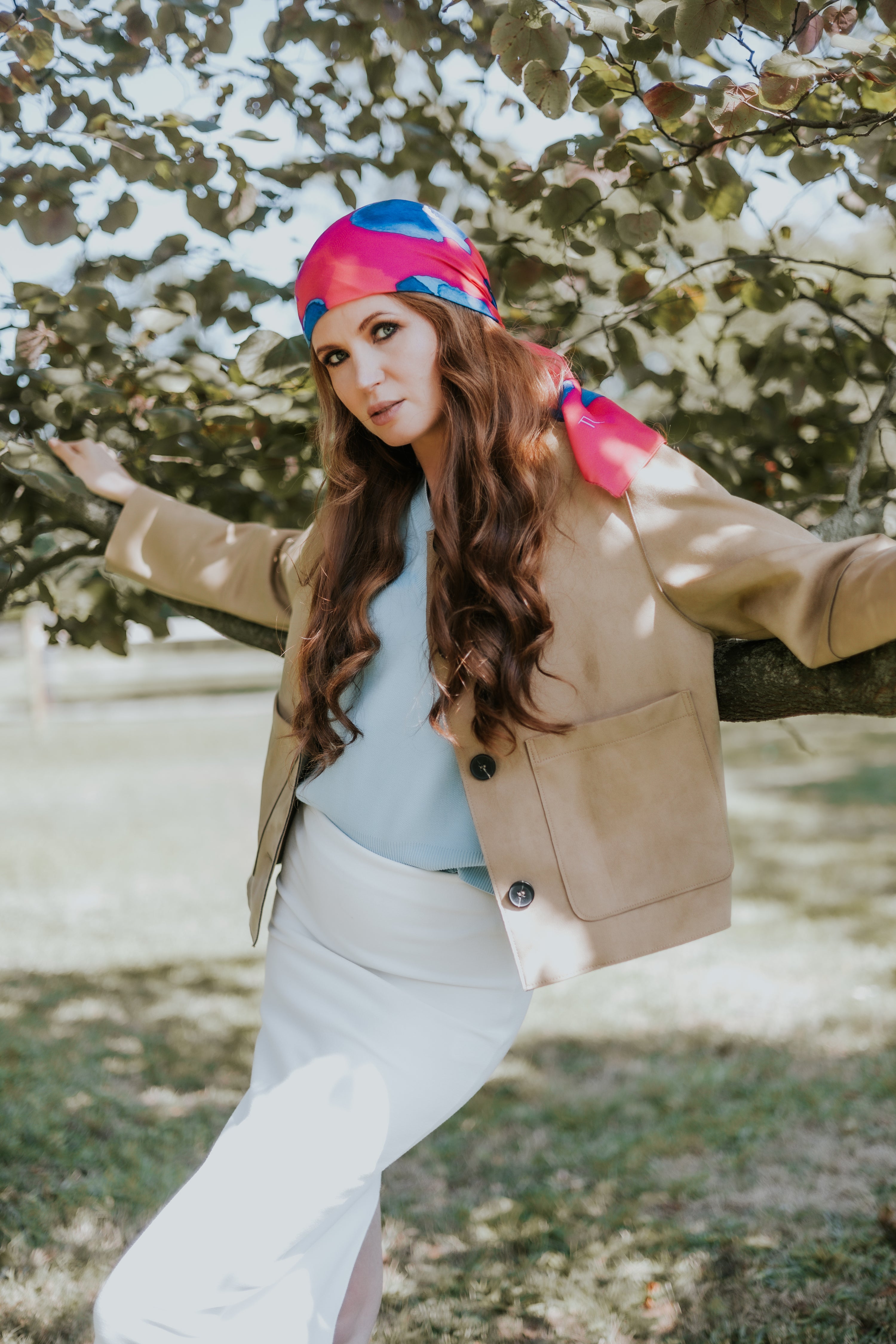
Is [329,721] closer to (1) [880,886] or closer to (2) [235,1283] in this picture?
(2) [235,1283]

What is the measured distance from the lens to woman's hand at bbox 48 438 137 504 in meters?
2.32

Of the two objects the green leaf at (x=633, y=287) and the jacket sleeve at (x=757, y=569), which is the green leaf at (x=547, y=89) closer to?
the jacket sleeve at (x=757, y=569)

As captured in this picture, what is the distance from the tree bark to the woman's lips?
1.91 ft

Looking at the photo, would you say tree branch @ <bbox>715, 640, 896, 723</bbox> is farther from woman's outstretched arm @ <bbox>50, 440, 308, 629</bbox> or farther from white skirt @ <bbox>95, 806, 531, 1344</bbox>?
woman's outstretched arm @ <bbox>50, 440, 308, 629</bbox>

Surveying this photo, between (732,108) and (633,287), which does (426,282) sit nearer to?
(732,108)

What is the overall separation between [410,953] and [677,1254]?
5.70ft

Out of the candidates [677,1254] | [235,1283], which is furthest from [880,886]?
[235,1283]

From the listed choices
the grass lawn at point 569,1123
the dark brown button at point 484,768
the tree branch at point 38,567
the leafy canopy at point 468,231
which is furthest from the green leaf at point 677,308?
the grass lawn at point 569,1123

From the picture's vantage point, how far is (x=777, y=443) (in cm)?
280

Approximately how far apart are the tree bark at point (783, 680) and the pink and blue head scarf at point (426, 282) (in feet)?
1.09

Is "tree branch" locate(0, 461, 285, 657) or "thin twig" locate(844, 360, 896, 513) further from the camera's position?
"tree branch" locate(0, 461, 285, 657)

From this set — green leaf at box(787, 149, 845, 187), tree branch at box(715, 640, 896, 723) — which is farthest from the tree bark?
green leaf at box(787, 149, 845, 187)

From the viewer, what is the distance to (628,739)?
163cm

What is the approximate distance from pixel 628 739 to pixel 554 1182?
2305mm
